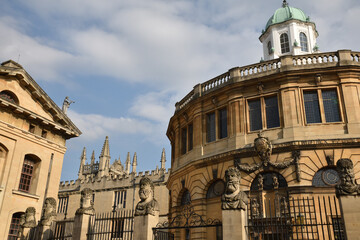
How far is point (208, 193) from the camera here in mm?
23188

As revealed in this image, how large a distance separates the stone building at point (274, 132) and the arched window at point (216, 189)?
40 mm

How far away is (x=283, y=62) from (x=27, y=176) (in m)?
20.9

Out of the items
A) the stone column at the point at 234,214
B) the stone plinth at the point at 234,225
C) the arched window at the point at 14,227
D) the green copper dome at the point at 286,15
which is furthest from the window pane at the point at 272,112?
the green copper dome at the point at 286,15

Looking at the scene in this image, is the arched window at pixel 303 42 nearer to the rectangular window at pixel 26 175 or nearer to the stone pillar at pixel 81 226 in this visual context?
the rectangular window at pixel 26 175

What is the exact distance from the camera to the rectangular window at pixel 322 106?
2128cm

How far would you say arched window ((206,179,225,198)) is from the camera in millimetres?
22375

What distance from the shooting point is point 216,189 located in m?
22.7

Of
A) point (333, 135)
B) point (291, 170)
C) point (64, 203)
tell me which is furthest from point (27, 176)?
point (64, 203)

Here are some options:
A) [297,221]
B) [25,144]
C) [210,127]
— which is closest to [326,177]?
[297,221]

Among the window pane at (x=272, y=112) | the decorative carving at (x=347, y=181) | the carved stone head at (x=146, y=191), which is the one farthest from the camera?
the window pane at (x=272, y=112)

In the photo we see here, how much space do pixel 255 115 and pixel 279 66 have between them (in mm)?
4456

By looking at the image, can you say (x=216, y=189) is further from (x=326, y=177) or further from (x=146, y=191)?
(x=146, y=191)

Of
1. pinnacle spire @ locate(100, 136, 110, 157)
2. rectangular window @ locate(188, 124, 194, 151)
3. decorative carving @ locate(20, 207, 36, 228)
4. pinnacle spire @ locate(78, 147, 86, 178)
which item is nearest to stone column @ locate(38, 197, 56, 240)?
decorative carving @ locate(20, 207, 36, 228)

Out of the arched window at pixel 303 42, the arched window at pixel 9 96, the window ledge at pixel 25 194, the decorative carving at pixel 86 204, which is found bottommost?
the decorative carving at pixel 86 204
